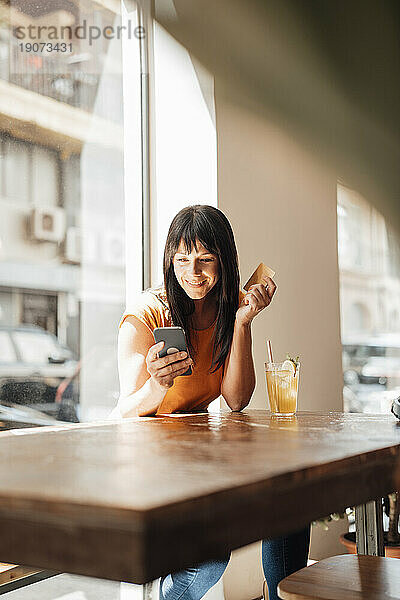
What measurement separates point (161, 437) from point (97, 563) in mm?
501

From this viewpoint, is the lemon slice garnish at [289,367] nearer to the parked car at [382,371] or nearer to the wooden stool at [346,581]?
the wooden stool at [346,581]

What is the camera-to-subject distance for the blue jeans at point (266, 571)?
1.50 m

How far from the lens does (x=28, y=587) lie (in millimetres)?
2053

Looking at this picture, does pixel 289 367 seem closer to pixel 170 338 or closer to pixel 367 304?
pixel 170 338

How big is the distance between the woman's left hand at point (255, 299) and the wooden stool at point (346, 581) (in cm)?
70

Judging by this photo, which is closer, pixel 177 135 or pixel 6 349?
pixel 6 349

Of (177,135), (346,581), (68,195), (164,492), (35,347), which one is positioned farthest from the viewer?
(177,135)

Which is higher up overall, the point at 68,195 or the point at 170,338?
the point at 68,195

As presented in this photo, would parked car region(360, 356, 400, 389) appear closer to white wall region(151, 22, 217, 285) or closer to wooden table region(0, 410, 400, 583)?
white wall region(151, 22, 217, 285)

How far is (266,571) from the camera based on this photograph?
1.62m

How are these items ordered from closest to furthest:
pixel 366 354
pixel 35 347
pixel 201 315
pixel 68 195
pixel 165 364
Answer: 1. pixel 165 364
2. pixel 201 315
3. pixel 35 347
4. pixel 68 195
5. pixel 366 354

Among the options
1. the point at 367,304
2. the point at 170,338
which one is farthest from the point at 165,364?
the point at 367,304

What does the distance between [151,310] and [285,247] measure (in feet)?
4.83

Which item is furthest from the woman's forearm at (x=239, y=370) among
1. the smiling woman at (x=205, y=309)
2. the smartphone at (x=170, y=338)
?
the smartphone at (x=170, y=338)
